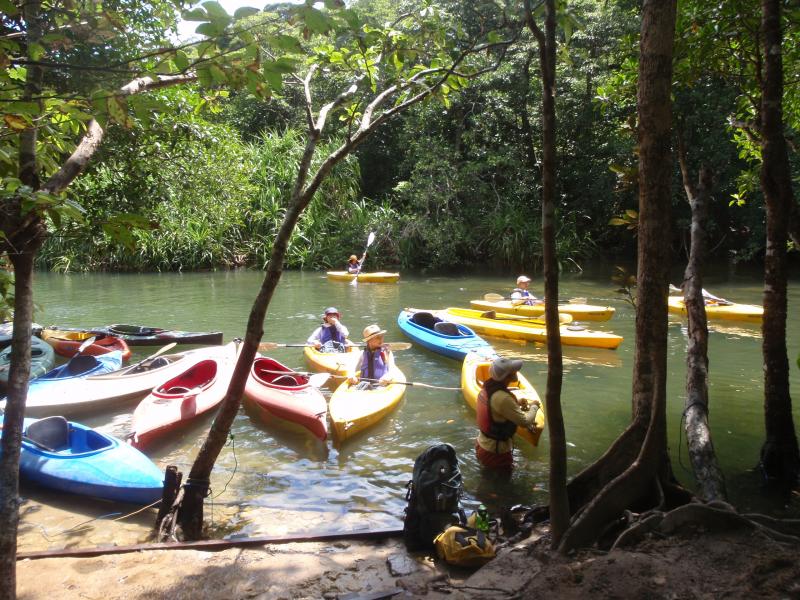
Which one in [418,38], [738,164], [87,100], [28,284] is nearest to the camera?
[87,100]

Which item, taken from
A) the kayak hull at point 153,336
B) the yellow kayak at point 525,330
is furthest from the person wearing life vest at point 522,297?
the kayak hull at point 153,336

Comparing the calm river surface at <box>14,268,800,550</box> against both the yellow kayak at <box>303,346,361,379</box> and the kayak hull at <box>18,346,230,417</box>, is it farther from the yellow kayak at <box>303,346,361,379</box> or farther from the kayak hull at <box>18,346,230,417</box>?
the yellow kayak at <box>303,346,361,379</box>

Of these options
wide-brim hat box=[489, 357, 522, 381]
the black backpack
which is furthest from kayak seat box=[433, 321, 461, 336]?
the black backpack

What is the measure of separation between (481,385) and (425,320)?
3586 mm

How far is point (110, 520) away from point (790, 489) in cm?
486

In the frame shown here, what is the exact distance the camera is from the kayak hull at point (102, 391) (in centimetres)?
675

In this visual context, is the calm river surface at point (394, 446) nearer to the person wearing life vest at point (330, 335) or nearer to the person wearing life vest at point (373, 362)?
the person wearing life vest at point (373, 362)

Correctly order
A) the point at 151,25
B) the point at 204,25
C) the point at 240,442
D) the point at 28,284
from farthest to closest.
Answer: the point at 240,442 → the point at 151,25 → the point at 28,284 → the point at 204,25

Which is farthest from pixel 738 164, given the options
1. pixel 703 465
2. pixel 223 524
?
pixel 223 524

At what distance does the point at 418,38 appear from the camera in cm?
386

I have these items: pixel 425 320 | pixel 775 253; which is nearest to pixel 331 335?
pixel 425 320

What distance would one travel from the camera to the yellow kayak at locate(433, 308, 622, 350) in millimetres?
9969

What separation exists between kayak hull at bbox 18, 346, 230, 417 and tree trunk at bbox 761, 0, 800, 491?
6.04 meters

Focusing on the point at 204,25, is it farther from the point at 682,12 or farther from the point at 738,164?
the point at 738,164
